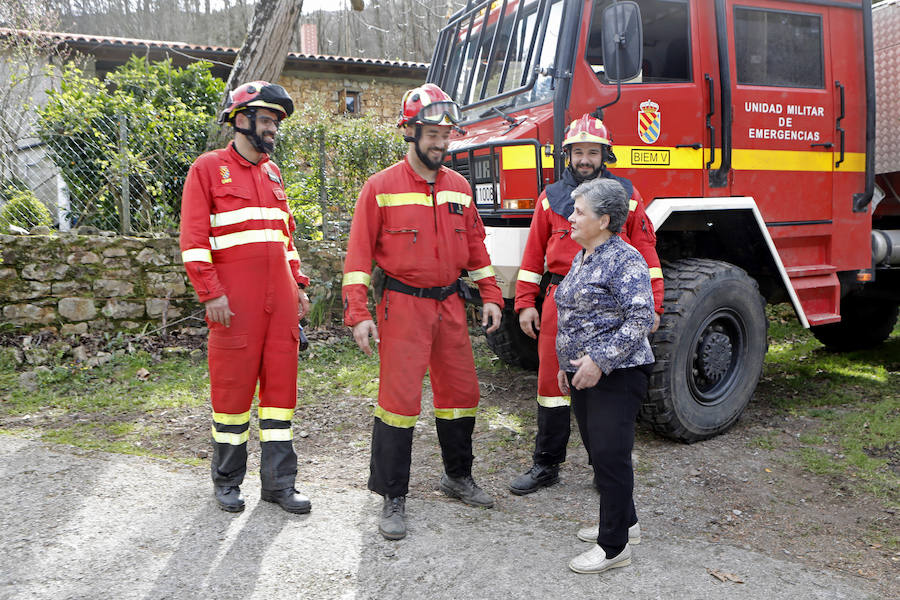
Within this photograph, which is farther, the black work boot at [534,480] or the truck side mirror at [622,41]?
the truck side mirror at [622,41]

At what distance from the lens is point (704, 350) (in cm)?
456

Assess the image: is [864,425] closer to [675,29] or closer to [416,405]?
[675,29]

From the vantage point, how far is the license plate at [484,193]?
174 inches

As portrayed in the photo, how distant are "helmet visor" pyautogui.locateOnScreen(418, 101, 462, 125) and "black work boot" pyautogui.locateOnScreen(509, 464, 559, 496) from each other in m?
1.88

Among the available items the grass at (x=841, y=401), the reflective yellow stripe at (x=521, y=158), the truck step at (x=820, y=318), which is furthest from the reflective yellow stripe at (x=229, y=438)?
the truck step at (x=820, y=318)

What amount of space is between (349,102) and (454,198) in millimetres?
13350

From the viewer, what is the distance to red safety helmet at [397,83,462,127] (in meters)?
3.33

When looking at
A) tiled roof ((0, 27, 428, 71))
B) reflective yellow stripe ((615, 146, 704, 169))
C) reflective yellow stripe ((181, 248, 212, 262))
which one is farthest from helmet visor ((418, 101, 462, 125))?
tiled roof ((0, 27, 428, 71))

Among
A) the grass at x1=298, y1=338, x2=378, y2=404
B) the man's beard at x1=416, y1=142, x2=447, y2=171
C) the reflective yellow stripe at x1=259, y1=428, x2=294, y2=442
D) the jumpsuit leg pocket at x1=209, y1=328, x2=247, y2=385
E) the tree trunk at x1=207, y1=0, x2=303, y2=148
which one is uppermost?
the tree trunk at x1=207, y1=0, x2=303, y2=148

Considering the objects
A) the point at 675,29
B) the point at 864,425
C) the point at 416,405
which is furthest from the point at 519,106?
the point at 864,425

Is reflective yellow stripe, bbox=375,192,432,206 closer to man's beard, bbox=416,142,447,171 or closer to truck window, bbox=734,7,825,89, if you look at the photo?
man's beard, bbox=416,142,447,171

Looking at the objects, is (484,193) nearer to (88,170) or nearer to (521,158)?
(521,158)

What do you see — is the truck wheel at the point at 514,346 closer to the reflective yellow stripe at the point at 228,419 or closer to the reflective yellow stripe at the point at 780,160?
the reflective yellow stripe at the point at 780,160

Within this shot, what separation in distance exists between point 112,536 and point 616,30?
11.7 feet
